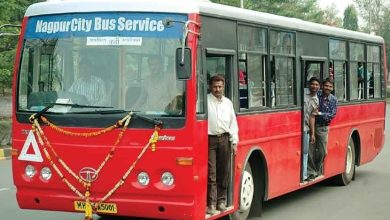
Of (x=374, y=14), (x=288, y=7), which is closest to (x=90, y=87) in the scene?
(x=288, y=7)

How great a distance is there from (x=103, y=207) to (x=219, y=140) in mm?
1394

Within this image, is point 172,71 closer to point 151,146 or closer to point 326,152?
point 151,146

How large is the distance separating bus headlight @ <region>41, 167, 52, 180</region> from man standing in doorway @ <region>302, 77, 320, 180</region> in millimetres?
4091

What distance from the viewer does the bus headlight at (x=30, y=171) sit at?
23.6 ft

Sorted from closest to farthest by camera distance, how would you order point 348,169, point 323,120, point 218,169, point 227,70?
point 218,169 < point 227,70 < point 323,120 < point 348,169

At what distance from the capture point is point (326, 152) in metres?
10.7

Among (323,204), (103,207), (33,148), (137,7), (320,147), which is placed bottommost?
(323,204)

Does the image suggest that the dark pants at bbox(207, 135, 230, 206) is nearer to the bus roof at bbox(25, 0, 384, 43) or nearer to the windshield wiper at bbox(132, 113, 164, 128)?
the windshield wiper at bbox(132, 113, 164, 128)

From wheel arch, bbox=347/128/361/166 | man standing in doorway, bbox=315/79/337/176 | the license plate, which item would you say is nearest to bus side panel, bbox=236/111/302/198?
man standing in doorway, bbox=315/79/337/176

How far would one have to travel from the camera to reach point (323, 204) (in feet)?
32.9

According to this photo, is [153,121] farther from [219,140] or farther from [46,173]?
[46,173]

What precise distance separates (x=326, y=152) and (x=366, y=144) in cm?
252

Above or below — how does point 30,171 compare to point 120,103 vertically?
below

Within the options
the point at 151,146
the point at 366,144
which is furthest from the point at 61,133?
the point at 366,144
